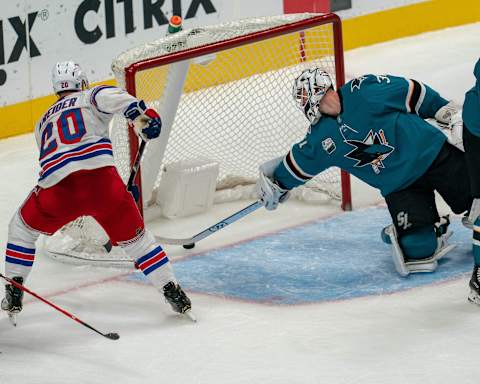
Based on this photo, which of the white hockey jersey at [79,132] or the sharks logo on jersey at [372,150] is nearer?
the white hockey jersey at [79,132]

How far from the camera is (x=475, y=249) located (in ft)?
14.5

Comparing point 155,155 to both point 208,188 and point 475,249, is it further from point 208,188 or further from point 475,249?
point 475,249

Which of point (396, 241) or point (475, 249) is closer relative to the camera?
point (475, 249)

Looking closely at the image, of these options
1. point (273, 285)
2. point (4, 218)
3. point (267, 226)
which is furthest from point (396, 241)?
point (4, 218)

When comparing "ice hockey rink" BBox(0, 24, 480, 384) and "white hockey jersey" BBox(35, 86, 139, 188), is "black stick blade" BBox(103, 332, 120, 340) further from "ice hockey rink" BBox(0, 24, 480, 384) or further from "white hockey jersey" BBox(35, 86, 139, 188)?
"white hockey jersey" BBox(35, 86, 139, 188)

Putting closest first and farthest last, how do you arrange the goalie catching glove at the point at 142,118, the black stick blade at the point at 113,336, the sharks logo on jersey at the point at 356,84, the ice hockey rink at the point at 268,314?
the ice hockey rink at the point at 268,314 < the black stick blade at the point at 113,336 < the goalie catching glove at the point at 142,118 < the sharks logo on jersey at the point at 356,84

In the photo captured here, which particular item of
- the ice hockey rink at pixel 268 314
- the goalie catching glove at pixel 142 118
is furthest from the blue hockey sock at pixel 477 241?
the goalie catching glove at pixel 142 118

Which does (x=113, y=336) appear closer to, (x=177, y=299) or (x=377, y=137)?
(x=177, y=299)

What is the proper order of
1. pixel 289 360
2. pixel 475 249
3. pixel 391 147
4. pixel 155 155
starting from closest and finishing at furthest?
1. pixel 289 360
2. pixel 475 249
3. pixel 391 147
4. pixel 155 155

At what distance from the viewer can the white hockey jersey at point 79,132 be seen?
448 centimetres

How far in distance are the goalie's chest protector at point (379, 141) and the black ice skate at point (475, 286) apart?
0.57 metres

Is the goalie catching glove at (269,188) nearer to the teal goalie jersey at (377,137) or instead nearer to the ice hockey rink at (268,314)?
the teal goalie jersey at (377,137)

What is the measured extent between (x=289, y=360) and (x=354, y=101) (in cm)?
114

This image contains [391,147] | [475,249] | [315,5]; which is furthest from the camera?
[315,5]
